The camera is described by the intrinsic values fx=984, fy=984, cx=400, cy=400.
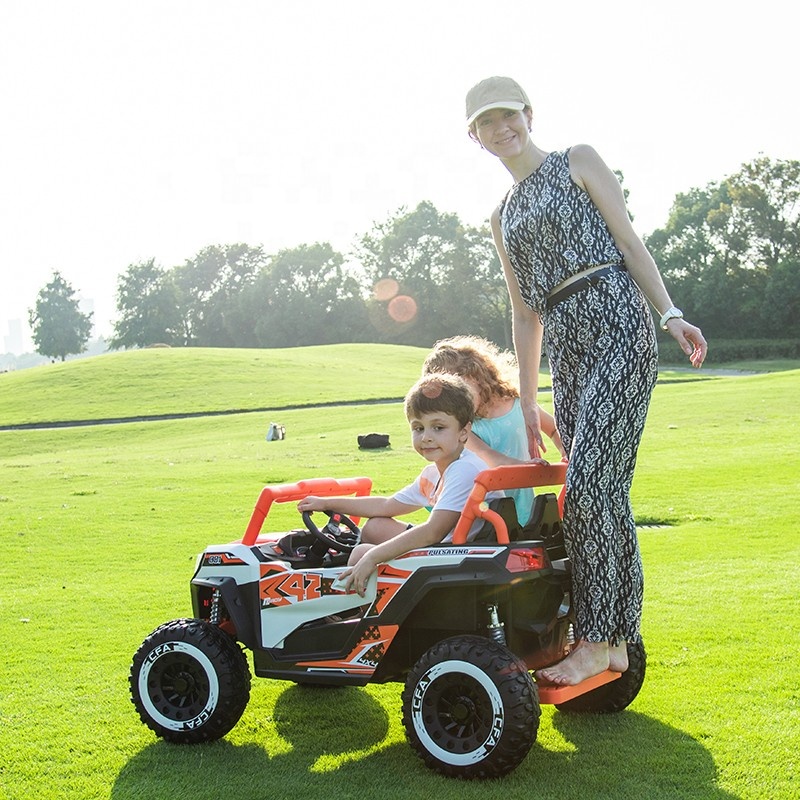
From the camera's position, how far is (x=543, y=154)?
416 centimetres

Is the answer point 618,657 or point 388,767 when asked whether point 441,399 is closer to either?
point 618,657

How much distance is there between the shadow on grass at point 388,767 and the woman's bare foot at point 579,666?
0.94ft

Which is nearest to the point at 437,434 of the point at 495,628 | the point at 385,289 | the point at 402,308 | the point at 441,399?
the point at 441,399

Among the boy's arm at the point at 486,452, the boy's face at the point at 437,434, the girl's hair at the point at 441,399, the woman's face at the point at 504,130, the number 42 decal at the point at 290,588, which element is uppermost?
the woman's face at the point at 504,130

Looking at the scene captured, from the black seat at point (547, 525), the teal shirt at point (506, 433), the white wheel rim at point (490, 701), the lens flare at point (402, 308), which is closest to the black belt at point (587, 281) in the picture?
the teal shirt at point (506, 433)

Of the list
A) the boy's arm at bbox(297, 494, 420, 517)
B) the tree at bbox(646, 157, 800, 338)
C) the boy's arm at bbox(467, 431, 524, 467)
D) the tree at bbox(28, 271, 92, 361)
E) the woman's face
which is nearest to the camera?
A: the woman's face

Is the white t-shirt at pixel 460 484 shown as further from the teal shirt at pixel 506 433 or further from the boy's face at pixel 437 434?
the teal shirt at pixel 506 433

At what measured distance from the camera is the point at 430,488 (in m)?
4.45

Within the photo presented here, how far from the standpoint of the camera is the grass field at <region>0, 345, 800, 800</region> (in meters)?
3.63

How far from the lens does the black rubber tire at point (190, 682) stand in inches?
158

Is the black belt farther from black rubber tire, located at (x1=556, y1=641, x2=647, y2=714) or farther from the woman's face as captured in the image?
black rubber tire, located at (x1=556, y1=641, x2=647, y2=714)

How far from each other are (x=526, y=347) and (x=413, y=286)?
8406cm

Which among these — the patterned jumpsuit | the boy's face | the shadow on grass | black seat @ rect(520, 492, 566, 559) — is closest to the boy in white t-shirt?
the boy's face

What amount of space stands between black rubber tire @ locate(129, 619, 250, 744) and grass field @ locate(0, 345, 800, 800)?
0.11 metres
